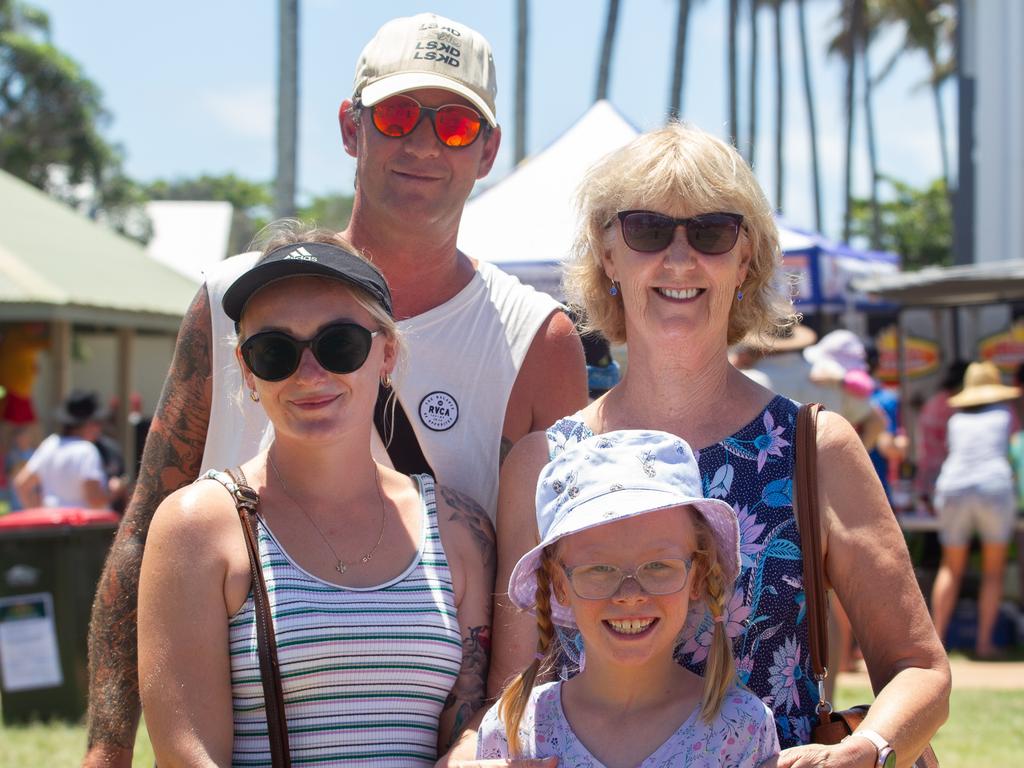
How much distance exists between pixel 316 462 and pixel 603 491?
1.99ft

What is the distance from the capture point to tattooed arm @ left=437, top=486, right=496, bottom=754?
238cm

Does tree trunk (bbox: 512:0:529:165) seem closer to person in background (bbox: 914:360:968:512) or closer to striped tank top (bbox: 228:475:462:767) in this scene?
person in background (bbox: 914:360:968:512)

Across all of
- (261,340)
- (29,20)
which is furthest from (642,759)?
(29,20)

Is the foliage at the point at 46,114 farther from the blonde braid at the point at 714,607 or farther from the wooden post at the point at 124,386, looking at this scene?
the blonde braid at the point at 714,607

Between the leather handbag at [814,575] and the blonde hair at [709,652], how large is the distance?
17cm

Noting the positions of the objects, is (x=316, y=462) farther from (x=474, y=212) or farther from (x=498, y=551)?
(x=474, y=212)

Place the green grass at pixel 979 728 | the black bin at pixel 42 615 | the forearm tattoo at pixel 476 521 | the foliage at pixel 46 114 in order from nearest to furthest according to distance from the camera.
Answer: the forearm tattoo at pixel 476 521 → the green grass at pixel 979 728 → the black bin at pixel 42 615 → the foliage at pixel 46 114

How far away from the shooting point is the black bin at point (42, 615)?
25.1 ft

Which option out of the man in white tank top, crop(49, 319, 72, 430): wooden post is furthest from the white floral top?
crop(49, 319, 72, 430): wooden post

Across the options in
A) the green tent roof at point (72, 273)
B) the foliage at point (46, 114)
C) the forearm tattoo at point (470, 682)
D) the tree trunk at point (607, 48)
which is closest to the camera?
the forearm tattoo at point (470, 682)

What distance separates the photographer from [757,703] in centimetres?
210

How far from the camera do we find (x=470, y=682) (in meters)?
2.40

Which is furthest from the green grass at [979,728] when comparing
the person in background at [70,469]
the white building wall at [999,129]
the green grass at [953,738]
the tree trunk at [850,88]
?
the tree trunk at [850,88]

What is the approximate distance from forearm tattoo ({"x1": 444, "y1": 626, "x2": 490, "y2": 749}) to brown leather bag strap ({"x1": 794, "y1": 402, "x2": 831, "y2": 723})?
0.63m
